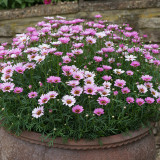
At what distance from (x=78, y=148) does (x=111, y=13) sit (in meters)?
1.91

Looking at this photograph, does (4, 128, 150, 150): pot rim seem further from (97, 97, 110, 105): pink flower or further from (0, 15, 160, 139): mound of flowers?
(97, 97, 110, 105): pink flower

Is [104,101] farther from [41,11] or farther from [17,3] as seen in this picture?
[17,3]

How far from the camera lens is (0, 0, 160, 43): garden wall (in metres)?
2.46

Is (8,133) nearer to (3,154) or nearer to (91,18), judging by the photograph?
(3,154)

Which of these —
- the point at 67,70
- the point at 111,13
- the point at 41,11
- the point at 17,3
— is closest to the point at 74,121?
the point at 67,70

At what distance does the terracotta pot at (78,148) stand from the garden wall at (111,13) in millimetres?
1618

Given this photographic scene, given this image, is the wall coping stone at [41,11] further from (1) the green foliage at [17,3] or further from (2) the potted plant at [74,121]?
(2) the potted plant at [74,121]

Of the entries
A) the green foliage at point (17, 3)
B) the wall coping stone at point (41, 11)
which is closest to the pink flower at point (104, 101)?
the wall coping stone at point (41, 11)

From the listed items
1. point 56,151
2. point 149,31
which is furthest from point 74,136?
point 149,31

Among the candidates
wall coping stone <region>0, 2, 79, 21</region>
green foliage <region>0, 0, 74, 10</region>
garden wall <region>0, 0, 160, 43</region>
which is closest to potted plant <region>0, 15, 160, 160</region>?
garden wall <region>0, 0, 160, 43</region>

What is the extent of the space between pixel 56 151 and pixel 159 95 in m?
0.64

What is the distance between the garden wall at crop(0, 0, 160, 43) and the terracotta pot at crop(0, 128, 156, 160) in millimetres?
1618

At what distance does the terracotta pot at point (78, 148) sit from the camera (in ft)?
3.51

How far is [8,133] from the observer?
120cm
